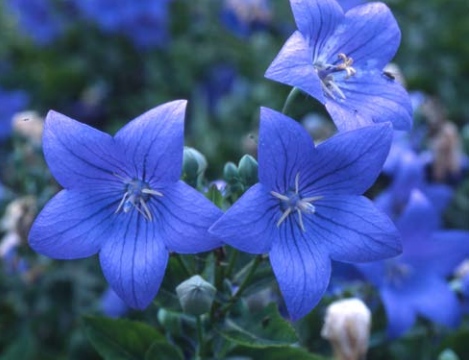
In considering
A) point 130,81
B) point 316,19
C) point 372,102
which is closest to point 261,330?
point 372,102

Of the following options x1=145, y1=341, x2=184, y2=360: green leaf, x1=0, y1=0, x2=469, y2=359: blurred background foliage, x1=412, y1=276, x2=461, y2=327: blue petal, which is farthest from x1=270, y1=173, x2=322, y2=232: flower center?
x1=0, y1=0, x2=469, y2=359: blurred background foliage

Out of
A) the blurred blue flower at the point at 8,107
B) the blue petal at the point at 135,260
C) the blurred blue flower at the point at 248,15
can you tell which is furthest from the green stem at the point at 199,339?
the blurred blue flower at the point at 248,15

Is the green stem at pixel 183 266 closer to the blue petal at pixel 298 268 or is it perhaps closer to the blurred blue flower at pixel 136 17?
the blue petal at pixel 298 268

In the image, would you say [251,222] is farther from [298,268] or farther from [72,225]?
[72,225]

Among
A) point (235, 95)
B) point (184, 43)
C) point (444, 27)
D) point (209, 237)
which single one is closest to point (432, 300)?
point (209, 237)

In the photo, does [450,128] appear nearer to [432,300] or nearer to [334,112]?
[432,300]
